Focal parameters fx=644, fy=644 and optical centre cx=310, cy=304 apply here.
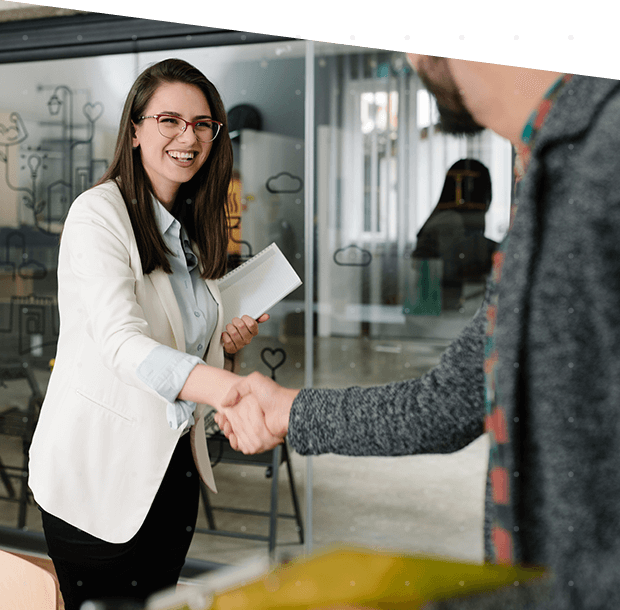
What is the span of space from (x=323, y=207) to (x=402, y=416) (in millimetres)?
1361

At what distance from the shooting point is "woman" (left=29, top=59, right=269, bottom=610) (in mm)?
1127

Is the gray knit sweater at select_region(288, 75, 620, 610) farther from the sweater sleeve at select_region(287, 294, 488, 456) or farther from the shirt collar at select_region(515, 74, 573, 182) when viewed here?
the sweater sleeve at select_region(287, 294, 488, 456)

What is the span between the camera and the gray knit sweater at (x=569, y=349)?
1.95ft

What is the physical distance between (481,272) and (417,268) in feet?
0.68

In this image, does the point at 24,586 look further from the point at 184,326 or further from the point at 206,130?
the point at 206,130

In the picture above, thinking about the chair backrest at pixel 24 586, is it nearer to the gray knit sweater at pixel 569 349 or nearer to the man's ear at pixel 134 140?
the gray knit sweater at pixel 569 349

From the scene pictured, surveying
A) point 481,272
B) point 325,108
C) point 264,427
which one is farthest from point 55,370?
point 481,272

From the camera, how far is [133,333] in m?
1.08

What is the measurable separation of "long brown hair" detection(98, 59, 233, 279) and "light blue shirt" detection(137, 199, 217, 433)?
0.02 meters

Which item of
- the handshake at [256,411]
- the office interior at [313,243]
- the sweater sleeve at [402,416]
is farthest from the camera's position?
the office interior at [313,243]

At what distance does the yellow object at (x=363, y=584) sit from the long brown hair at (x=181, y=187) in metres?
0.63

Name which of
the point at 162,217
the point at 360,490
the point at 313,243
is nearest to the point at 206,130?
the point at 162,217

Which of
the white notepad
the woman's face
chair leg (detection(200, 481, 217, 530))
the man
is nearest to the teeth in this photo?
the woman's face

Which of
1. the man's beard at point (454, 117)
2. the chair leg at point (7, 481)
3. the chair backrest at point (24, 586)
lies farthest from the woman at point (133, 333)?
the chair leg at point (7, 481)
